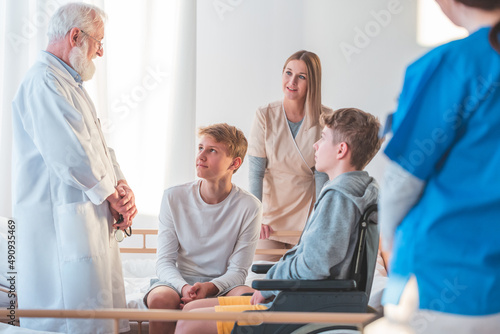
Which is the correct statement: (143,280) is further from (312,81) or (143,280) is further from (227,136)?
(312,81)

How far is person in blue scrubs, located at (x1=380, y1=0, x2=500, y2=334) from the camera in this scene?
90 centimetres

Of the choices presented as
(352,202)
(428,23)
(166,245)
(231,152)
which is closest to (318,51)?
(428,23)

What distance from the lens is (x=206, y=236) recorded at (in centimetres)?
242

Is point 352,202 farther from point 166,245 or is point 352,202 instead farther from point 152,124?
point 152,124

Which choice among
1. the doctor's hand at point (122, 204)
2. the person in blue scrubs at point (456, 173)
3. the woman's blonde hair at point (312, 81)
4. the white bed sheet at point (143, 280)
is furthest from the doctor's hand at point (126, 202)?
the person in blue scrubs at point (456, 173)

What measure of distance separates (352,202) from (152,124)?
269 cm

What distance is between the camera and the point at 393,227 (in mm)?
1012

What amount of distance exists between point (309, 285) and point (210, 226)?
804 millimetres

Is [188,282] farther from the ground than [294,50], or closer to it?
closer to it

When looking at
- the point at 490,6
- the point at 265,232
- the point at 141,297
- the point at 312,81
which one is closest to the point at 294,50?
the point at 312,81

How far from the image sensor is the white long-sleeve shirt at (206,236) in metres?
2.40

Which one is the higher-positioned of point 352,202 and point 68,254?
point 352,202

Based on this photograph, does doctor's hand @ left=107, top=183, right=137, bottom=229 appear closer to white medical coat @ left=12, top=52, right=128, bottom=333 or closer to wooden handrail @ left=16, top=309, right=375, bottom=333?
white medical coat @ left=12, top=52, right=128, bottom=333

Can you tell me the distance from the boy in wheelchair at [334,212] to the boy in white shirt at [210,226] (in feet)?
→ 1.37
